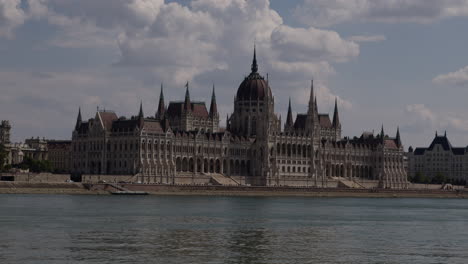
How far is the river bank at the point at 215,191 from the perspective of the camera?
125 metres

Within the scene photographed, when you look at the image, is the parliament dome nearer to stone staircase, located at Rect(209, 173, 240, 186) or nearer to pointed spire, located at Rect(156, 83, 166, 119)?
pointed spire, located at Rect(156, 83, 166, 119)

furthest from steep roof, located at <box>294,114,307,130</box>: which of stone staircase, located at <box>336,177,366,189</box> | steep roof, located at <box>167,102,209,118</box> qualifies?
steep roof, located at <box>167,102,209,118</box>

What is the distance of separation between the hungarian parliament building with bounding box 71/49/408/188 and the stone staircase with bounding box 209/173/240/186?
0.98ft

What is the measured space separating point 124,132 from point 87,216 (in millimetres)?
81007

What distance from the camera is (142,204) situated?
103 m

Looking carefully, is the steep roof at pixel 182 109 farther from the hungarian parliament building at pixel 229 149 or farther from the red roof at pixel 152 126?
the red roof at pixel 152 126

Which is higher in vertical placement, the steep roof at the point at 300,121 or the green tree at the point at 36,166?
the steep roof at the point at 300,121

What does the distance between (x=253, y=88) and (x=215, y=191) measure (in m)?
46.9

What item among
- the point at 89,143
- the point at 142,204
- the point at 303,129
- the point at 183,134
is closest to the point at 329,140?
the point at 303,129

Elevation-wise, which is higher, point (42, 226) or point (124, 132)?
point (124, 132)

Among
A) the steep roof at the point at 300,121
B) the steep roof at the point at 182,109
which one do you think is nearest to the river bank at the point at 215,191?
the steep roof at the point at 300,121

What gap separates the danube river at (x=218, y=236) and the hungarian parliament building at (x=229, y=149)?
64670mm

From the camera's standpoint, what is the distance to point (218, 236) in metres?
62.3

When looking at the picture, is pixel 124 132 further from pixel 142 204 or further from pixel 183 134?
pixel 142 204
